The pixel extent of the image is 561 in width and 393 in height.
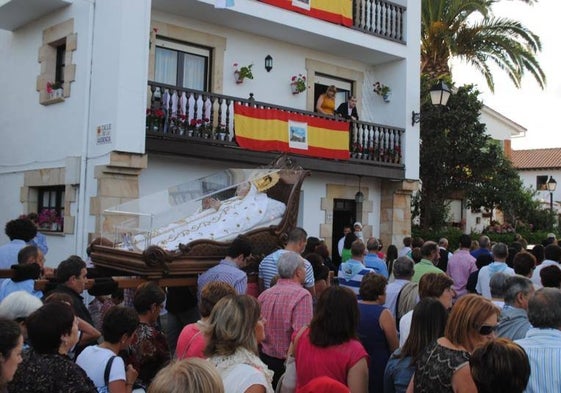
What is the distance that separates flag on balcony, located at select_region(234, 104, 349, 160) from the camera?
39.5 feet

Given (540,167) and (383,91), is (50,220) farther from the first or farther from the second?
(540,167)

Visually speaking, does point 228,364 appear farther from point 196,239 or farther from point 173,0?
point 173,0

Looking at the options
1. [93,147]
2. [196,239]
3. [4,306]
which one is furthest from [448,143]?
[4,306]

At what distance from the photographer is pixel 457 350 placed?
3.19 m

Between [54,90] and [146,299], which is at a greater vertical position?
[54,90]

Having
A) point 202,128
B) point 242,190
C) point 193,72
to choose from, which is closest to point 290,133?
point 202,128

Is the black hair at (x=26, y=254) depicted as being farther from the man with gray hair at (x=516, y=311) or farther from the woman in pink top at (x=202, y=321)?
the man with gray hair at (x=516, y=311)

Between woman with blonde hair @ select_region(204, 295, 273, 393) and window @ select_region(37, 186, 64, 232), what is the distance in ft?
29.4

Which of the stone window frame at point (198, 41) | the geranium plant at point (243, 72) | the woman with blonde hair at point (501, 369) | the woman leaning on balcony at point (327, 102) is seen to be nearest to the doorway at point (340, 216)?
the woman leaning on balcony at point (327, 102)

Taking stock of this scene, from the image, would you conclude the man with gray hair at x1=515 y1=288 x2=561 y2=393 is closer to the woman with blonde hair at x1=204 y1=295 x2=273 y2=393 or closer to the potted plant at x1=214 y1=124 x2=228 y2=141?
the woman with blonde hair at x1=204 y1=295 x2=273 y2=393

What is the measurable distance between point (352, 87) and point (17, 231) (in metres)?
10.3

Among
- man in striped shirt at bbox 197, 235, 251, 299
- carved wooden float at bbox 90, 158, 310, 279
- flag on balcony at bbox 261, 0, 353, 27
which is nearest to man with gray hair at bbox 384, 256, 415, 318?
man in striped shirt at bbox 197, 235, 251, 299

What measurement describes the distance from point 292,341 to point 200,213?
3687 millimetres

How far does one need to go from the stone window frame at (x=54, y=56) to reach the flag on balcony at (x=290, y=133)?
3139 millimetres
